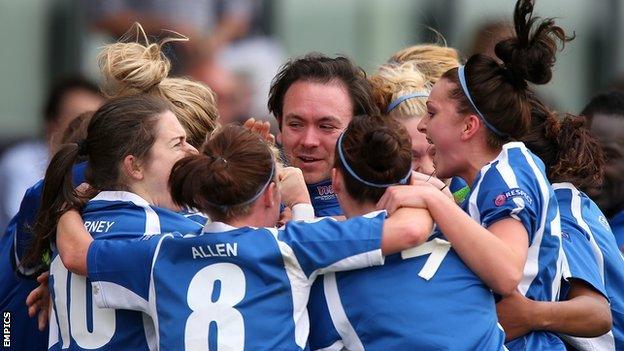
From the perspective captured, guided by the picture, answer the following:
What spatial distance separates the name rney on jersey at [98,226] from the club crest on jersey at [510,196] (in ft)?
3.95

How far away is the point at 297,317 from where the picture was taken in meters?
3.69

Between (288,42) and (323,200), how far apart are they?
18.9ft

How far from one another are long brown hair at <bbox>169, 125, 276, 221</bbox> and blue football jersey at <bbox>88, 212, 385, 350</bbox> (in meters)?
0.07

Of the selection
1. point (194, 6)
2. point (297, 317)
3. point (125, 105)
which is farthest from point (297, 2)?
point (297, 317)

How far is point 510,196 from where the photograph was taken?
12.6 ft

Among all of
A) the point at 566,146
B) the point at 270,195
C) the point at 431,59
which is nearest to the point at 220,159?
the point at 270,195

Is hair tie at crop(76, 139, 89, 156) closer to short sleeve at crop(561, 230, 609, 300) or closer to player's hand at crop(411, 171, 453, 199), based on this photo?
player's hand at crop(411, 171, 453, 199)

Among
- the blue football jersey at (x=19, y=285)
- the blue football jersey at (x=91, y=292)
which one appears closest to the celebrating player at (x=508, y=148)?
the blue football jersey at (x=91, y=292)

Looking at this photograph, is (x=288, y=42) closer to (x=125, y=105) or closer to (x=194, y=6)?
(x=194, y=6)

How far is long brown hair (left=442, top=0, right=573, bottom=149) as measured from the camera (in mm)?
4098

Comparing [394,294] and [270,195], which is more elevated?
[270,195]

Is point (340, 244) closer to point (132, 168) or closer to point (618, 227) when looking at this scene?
point (132, 168)

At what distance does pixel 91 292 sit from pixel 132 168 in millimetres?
426

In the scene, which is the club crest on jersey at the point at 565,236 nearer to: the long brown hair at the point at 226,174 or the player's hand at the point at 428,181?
the player's hand at the point at 428,181
